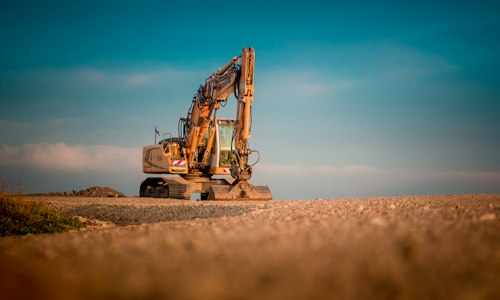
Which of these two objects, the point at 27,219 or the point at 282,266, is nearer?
the point at 282,266

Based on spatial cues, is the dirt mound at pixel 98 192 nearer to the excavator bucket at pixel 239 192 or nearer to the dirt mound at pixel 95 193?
the dirt mound at pixel 95 193

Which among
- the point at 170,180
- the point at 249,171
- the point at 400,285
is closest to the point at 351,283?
the point at 400,285


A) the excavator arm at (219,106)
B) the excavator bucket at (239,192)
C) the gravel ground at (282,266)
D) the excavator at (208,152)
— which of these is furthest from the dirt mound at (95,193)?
the gravel ground at (282,266)

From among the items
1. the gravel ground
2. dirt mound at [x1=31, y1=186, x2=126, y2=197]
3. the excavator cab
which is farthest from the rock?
dirt mound at [x1=31, y1=186, x2=126, y2=197]

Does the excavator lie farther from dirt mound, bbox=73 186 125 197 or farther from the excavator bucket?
dirt mound, bbox=73 186 125 197

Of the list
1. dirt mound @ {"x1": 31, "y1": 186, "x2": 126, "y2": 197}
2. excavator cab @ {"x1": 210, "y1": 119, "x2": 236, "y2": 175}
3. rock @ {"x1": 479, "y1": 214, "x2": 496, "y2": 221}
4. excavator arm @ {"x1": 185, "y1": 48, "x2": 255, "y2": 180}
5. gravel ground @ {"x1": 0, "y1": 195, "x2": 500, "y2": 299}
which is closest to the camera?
gravel ground @ {"x1": 0, "y1": 195, "x2": 500, "y2": 299}

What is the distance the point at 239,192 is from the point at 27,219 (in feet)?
29.2

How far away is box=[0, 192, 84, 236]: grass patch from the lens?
8.66 metres

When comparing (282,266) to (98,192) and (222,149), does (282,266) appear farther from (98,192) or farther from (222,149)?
(98,192)

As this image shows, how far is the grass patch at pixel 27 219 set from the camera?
8.66 m

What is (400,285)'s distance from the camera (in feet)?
6.81

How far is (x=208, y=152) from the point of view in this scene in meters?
21.1

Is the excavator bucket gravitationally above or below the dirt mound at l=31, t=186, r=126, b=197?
above

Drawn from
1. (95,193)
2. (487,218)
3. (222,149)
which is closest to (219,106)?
(222,149)
